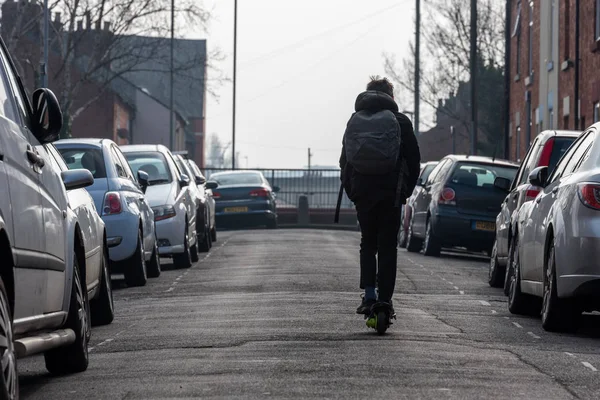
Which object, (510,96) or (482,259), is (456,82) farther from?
(482,259)

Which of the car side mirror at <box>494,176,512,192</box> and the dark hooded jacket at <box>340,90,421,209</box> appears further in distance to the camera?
the car side mirror at <box>494,176,512,192</box>

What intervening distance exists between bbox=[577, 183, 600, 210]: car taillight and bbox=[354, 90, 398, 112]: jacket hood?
60.7 inches

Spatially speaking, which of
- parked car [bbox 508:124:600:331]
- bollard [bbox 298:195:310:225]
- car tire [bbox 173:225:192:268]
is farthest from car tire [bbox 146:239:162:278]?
bollard [bbox 298:195:310:225]

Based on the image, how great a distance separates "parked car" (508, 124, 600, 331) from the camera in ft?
33.0

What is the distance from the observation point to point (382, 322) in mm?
9836

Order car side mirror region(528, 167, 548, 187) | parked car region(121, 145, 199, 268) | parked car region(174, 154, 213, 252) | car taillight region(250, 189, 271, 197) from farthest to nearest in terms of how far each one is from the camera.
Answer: car taillight region(250, 189, 271, 197) < parked car region(174, 154, 213, 252) < parked car region(121, 145, 199, 268) < car side mirror region(528, 167, 548, 187)

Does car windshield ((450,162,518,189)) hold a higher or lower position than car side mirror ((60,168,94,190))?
higher

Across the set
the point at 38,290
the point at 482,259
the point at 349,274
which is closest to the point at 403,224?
the point at 482,259

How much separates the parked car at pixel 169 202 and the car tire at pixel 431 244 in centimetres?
407

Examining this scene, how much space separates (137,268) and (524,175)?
4.15 m

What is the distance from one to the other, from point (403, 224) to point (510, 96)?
47.5 feet

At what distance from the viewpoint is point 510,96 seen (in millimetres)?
41031

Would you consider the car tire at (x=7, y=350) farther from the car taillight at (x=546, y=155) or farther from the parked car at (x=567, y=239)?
the car taillight at (x=546, y=155)

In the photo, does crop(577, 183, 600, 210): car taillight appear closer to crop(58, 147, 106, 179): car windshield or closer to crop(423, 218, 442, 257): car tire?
crop(58, 147, 106, 179): car windshield
